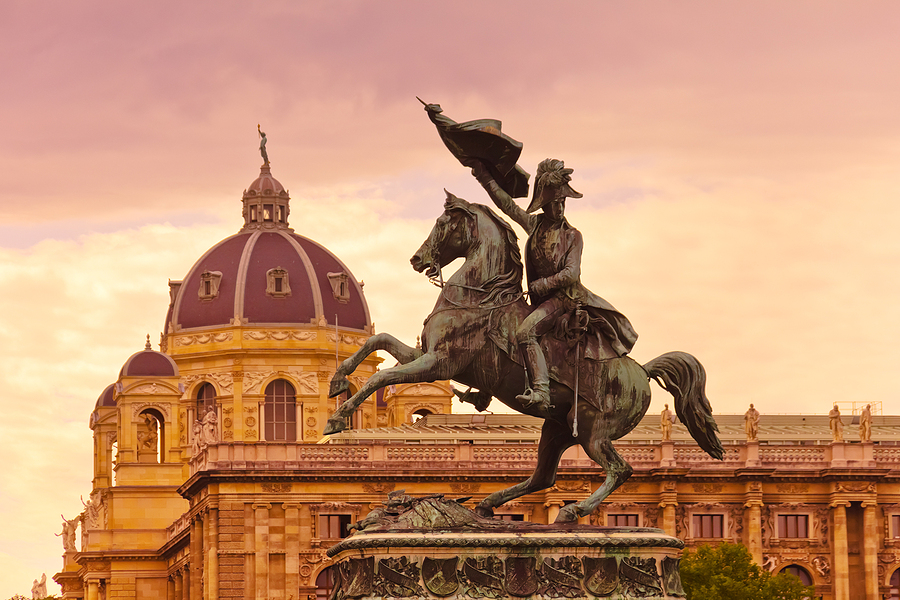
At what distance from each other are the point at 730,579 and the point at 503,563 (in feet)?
186

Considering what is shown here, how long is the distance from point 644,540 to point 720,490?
244 ft

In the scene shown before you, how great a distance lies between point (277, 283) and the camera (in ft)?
401

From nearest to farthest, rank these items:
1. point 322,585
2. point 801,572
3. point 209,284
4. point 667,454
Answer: point 322,585 < point 667,454 < point 801,572 < point 209,284

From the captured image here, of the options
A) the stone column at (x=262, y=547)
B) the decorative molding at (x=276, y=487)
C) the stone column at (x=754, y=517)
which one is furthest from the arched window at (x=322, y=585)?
the stone column at (x=754, y=517)

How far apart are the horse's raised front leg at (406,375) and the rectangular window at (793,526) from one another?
75.0 m

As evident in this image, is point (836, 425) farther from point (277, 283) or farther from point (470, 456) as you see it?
point (277, 283)

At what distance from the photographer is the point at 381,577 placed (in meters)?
24.3

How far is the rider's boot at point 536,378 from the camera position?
25.0 metres

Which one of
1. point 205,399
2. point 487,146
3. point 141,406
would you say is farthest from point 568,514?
point 205,399

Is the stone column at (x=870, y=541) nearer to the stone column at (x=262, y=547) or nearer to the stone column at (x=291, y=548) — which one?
the stone column at (x=291, y=548)

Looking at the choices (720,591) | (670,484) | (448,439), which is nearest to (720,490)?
(670,484)

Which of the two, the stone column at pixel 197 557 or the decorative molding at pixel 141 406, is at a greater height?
the decorative molding at pixel 141 406

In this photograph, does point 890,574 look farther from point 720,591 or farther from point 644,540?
point 644,540

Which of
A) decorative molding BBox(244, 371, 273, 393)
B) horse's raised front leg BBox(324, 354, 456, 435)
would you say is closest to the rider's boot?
horse's raised front leg BBox(324, 354, 456, 435)
